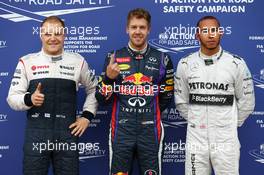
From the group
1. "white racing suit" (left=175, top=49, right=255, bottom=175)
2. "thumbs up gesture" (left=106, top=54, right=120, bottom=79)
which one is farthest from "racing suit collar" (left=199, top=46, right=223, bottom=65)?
"thumbs up gesture" (left=106, top=54, right=120, bottom=79)

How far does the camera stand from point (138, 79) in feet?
9.15

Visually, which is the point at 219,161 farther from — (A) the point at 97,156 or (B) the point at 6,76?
(B) the point at 6,76

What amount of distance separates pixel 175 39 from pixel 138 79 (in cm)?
76

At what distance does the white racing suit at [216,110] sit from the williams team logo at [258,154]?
0.71 m

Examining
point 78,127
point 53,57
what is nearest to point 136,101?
point 78,127

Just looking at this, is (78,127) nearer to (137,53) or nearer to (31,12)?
(137,53)

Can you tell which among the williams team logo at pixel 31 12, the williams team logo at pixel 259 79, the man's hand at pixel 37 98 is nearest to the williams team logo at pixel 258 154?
the williams team logo at pixel 259 79

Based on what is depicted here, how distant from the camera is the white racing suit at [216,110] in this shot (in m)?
2.69

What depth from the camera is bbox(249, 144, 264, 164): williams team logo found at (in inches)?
134

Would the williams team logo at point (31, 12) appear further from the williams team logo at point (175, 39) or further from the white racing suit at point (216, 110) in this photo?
the white racing suit at point (216, 110)

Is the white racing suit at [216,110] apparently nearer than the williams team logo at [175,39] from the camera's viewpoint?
Yes

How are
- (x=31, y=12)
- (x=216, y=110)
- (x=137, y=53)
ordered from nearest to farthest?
(x=216, y=110)
(x=137, y=53)
(x=31, y=12)

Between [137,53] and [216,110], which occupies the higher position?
[137,53]

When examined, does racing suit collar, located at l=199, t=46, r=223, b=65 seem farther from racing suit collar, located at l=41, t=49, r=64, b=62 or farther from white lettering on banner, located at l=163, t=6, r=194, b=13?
racing suit collar, located at l=41, t=49, r=64, b=62
